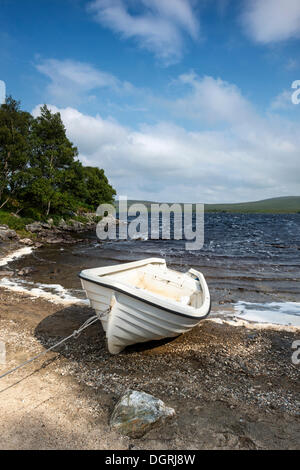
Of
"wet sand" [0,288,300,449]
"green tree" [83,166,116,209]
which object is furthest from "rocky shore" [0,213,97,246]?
"wet sand" [0,288,300,449]

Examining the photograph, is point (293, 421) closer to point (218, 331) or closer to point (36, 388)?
point (218, 331)

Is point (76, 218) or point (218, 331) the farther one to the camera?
point (76, 218)

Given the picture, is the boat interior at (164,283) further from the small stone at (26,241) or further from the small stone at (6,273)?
the small stone at (26,241)

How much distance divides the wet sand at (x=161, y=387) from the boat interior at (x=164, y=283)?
1225mm

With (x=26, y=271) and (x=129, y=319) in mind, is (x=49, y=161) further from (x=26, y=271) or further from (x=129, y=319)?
(x=129, y=319)

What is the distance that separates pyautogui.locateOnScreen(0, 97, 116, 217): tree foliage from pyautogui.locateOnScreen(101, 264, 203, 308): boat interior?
1079 inches

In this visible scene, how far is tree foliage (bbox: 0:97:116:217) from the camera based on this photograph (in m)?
29.4

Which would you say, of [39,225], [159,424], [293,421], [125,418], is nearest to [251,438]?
[293,421]

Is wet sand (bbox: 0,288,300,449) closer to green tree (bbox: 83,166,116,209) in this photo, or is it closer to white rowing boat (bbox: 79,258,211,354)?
white rowing boat (bbox: 79,258,211,354)

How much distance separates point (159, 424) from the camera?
13.6 ft

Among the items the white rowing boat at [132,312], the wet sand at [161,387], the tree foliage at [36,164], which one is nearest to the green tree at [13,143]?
the tree foliage at [36,164]
